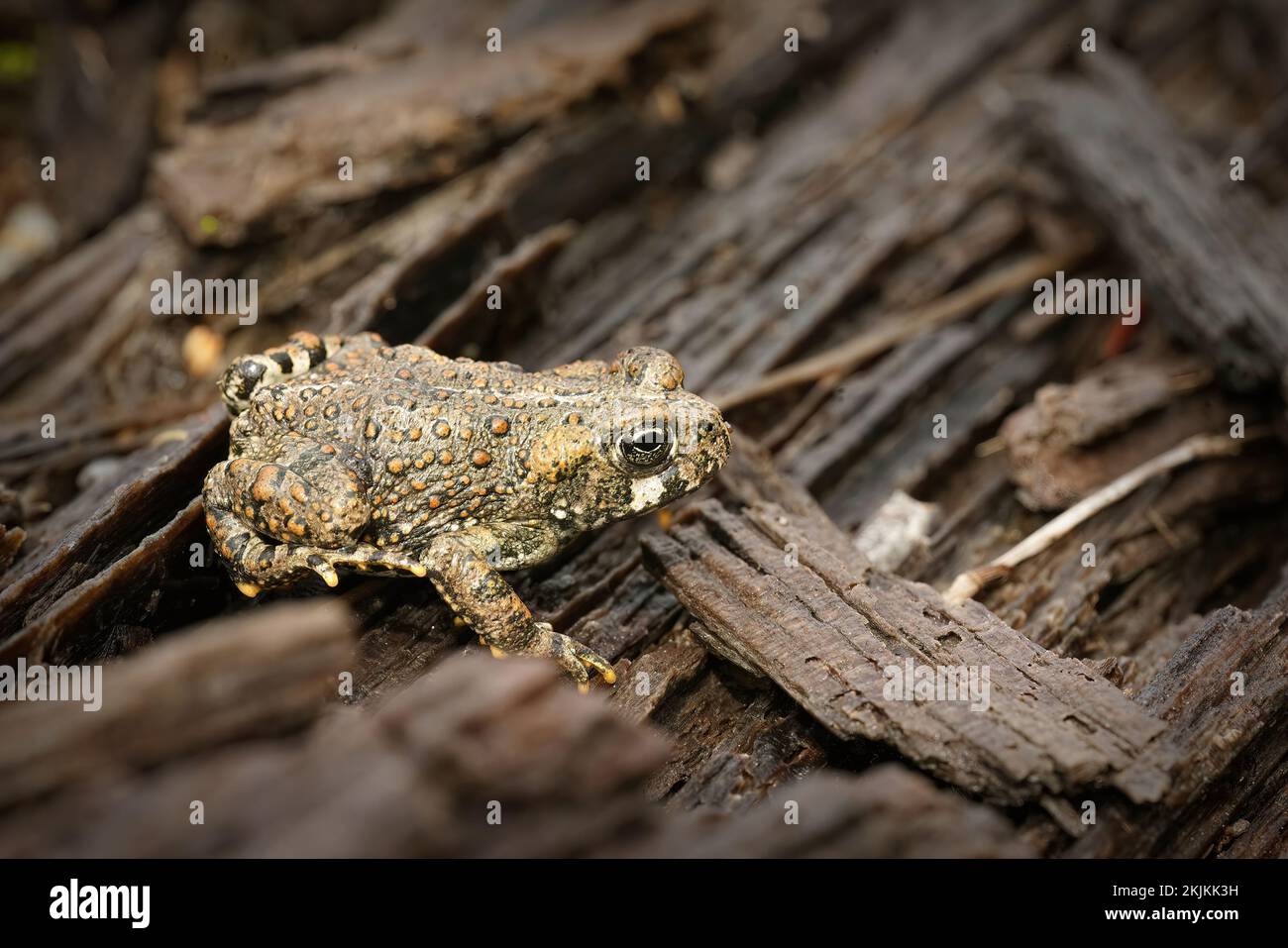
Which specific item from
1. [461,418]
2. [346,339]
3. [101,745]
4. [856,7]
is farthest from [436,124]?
[101,745]

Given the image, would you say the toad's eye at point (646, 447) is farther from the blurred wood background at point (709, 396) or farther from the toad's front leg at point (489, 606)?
the toad's front leg at point (489, 606)

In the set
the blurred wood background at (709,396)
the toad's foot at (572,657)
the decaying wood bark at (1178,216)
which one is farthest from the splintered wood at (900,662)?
the decaying wood bark at (1178,216)

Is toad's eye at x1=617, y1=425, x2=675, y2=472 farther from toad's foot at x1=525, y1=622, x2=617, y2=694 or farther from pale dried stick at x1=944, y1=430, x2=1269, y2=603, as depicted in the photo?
pale dried stick at x1=944, y1=430, x2=1269, y2=603

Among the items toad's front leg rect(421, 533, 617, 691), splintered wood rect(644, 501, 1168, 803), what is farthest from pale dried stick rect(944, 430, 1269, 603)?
toad's front leg rect(421, 533, 617, 691)

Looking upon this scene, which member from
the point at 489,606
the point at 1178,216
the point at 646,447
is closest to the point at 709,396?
the point at 646,447

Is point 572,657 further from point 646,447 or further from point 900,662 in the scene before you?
point 900,662

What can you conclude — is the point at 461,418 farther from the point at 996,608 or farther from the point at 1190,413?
the point at 1190,413
